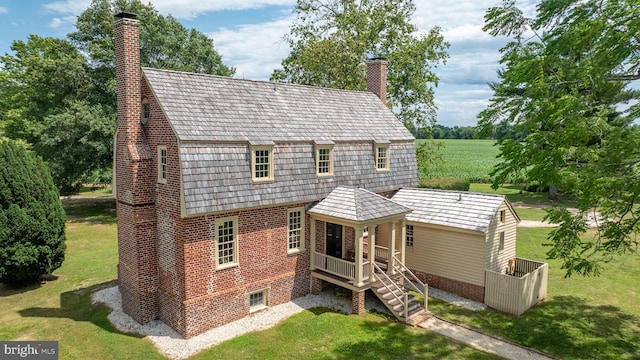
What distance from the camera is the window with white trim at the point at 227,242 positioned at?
14.5 meters

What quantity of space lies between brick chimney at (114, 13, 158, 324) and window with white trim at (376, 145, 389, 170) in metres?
10.8

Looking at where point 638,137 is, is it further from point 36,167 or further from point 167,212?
point 36,167

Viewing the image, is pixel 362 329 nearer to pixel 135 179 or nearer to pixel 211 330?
pixel 211 330

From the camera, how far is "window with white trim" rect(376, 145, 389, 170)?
20500 millimetres

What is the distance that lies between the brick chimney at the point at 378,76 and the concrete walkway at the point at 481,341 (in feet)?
46.0

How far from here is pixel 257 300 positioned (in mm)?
16000

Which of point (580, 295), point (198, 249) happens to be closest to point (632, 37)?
point (580, 295)

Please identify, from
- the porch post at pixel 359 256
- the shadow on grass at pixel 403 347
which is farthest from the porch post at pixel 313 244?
the shadow on grass at pixel 403 347

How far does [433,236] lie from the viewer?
1834 cm

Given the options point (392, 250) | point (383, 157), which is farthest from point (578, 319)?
point (383, 157)

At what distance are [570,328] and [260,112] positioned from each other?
48.3 ft

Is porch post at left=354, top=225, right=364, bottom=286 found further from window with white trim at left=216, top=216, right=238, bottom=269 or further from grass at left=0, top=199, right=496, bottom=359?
window with white trim at left=216, top=216, right=238, bottom=269

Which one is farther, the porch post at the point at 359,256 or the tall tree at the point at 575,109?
the porch post at the point at 359,256

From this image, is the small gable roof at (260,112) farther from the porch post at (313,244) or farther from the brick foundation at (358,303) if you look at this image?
the brick foundation at (358,303)
